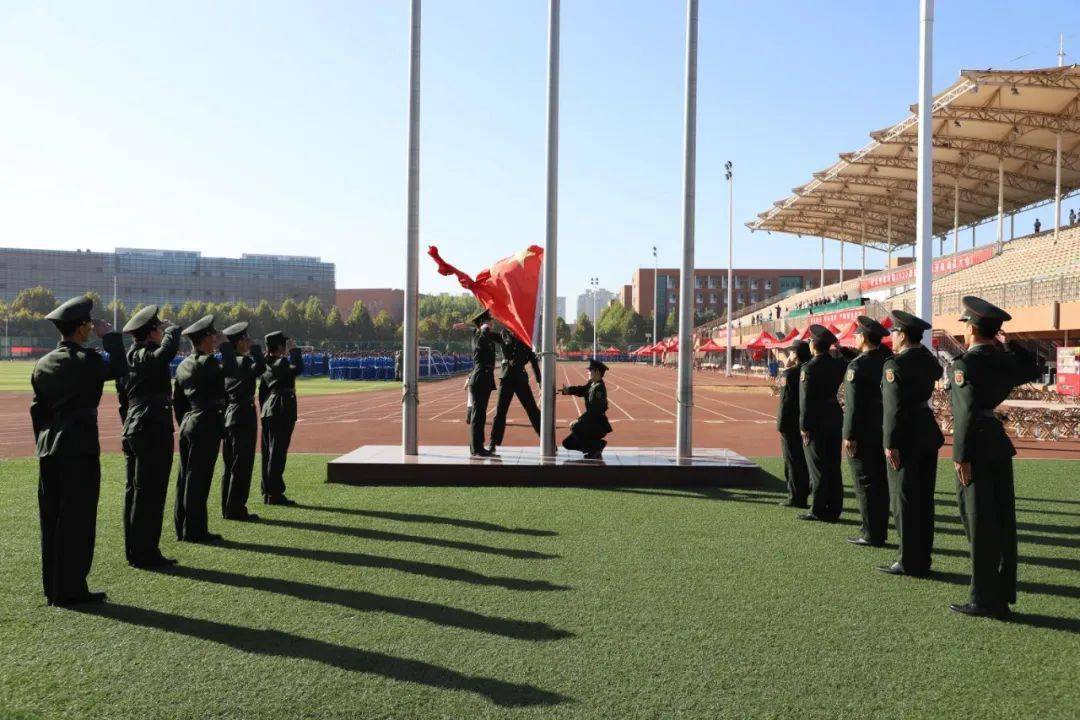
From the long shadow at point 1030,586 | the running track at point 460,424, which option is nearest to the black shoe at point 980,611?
the long shadow at point 1030,586

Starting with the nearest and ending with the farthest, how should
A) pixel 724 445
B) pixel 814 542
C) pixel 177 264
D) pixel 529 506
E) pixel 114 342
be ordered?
1. pixel 114 342
2. pixel 814 542
3. pixel 529 506
4. pixel 724 445
5. pixel 177 264

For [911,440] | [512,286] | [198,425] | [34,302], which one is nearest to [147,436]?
[198,425]

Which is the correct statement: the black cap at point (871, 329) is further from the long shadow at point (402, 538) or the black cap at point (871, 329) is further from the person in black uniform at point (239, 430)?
the person in black uniform at point (239, 430)

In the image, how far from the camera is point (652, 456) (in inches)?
402

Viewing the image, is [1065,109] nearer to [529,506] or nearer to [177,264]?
[529,506]

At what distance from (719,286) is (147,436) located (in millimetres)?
120881

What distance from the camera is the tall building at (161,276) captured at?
12719 cm

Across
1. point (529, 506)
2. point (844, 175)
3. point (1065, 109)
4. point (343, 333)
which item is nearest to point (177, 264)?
point (343, 333)

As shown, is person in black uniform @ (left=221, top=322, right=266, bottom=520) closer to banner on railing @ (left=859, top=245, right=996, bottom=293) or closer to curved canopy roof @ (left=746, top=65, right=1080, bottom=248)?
curved canopy roof @ (left=746, top=65, right=1080, bottom=248)

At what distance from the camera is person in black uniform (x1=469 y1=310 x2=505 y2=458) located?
9.64 meters

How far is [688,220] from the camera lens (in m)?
9.91

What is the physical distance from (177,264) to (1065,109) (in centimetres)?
13997

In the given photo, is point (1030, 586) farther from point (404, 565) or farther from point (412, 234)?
point (412, 234)

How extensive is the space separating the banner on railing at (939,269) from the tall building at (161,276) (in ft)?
381
